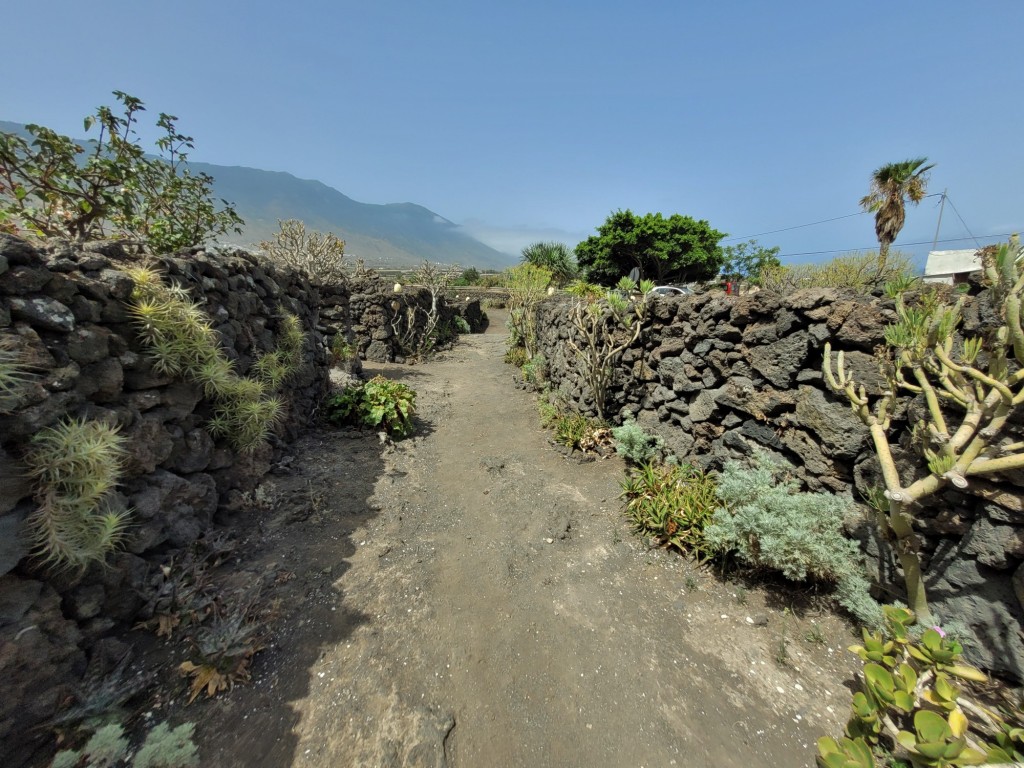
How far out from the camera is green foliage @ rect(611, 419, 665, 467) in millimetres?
5520

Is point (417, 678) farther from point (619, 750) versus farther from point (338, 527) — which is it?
point (338, 527)

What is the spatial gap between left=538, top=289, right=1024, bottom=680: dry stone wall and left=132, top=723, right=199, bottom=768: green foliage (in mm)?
4911

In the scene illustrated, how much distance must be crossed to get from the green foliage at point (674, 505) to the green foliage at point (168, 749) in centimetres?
398

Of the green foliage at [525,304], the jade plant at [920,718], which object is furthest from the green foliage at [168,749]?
the green foliage at [525,304]

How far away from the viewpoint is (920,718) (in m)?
1.75

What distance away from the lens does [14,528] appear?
215 cm

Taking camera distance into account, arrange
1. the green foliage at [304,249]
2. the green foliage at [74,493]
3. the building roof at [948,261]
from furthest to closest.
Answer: the green foliage at [304,249]
the building roof at [948,261]
the green foliage at [74,493]

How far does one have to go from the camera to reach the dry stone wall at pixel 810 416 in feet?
7.95

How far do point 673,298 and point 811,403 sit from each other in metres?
2.53

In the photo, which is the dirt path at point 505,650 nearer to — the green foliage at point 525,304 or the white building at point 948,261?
the green foliage at point 525,304

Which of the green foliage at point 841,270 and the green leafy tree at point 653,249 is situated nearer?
the green foliage at point 841,270

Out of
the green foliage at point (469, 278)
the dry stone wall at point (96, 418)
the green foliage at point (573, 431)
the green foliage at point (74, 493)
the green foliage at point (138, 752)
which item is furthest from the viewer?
the green foliage at point (469, 278)

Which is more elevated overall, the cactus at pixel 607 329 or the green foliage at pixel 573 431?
the cactus at pixel 607 329

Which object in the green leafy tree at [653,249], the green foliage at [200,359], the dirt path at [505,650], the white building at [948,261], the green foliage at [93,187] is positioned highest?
the green leafy tree at [653,249]
